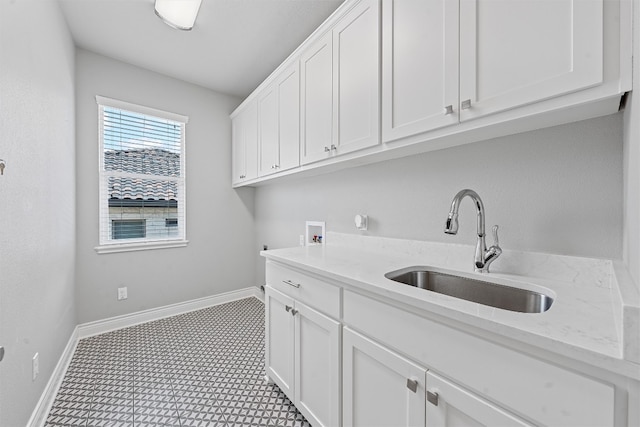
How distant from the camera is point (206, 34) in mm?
2223

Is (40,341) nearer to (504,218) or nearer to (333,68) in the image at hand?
(333,68)

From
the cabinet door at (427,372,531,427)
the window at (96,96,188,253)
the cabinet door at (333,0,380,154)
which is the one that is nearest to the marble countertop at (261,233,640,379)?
the cabinet door at (427,372,531,427)

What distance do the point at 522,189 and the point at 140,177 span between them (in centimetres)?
329

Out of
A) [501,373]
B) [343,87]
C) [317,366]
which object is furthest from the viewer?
[343,87]

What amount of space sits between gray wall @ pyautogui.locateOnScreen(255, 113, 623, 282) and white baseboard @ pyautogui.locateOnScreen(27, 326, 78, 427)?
2186 mm

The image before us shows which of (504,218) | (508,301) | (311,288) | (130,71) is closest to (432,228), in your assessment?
(504,218)

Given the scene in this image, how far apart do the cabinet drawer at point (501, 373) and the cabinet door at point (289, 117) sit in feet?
4.77

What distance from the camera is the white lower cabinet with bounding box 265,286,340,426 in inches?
48.7

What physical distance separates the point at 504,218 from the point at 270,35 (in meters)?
2.20

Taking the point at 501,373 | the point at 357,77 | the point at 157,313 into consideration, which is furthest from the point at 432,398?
the point at 157,313

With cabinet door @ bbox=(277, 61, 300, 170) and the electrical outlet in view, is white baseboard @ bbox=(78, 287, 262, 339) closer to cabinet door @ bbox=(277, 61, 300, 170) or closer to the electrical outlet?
the electrical outlet

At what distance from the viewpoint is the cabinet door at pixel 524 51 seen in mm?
784

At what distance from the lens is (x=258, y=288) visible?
3.56 m

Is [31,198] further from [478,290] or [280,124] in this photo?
[478,290]
